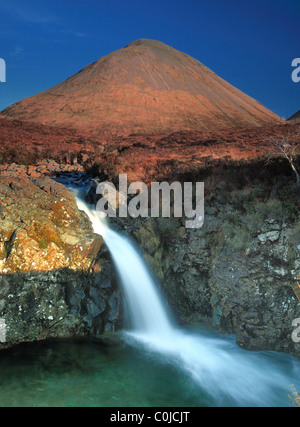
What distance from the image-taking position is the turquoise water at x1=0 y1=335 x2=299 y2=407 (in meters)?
7.25

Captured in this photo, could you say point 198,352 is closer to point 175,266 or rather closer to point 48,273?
point 175,266

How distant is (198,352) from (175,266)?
3247mm

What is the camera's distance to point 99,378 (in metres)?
8.12

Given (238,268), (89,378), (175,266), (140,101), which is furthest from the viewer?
(140,101)

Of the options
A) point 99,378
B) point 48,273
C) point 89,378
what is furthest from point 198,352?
point 48,273

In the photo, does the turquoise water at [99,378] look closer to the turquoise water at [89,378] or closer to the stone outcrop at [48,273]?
the turquoise water at [89,378]

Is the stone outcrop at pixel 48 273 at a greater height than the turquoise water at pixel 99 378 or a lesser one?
greater

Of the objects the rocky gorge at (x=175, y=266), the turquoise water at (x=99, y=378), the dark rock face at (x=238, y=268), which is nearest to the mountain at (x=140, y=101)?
the rocky gorge at (x=175, y=266)

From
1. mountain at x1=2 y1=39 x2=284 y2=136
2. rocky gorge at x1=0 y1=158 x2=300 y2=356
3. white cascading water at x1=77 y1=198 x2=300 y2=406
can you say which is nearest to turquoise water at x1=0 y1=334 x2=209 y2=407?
white cascading water at x1=77 y1=198 x2=300 y2=406

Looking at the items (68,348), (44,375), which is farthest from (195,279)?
(44,375)

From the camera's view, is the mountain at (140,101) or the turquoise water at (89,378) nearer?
the turquoise water at (89,378)

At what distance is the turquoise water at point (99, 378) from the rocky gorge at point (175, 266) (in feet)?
2.21

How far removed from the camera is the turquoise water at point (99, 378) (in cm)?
725

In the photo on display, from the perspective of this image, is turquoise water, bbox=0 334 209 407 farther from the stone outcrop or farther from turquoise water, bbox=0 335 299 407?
the stone outcrop
